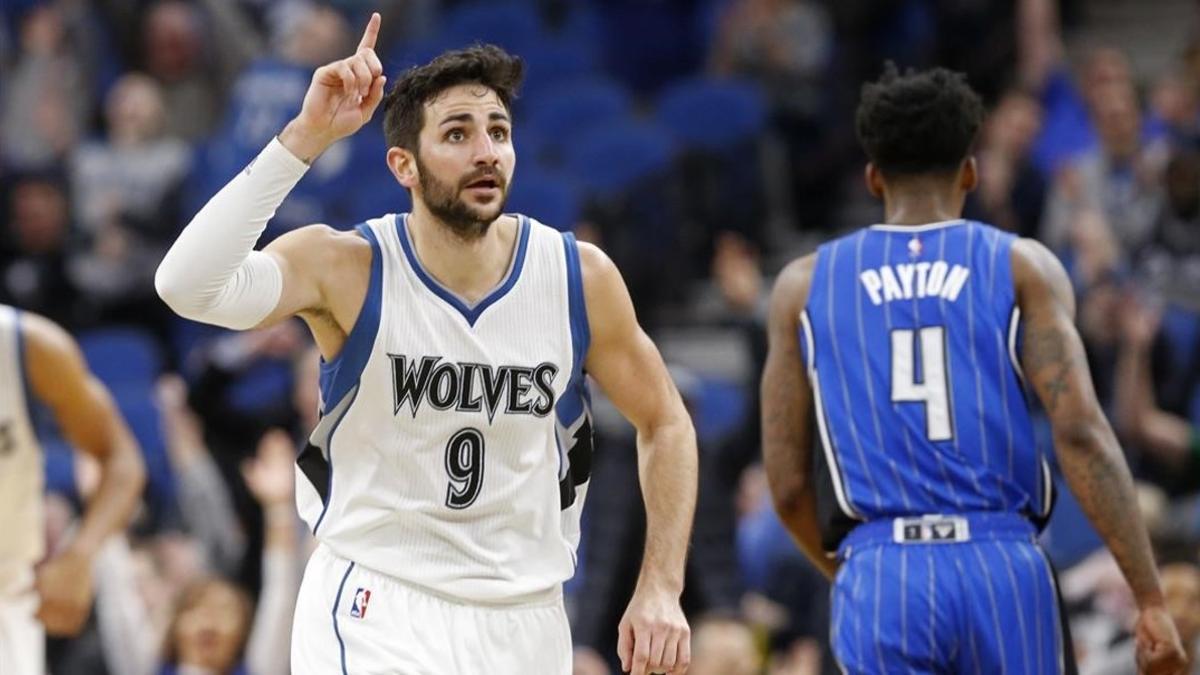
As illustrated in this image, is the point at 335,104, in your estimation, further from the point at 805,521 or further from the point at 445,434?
the point at 805,521

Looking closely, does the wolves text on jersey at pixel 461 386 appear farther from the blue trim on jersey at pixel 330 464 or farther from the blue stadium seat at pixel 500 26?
the blue stadium seat at pixel 500 26

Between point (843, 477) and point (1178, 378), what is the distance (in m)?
4.45

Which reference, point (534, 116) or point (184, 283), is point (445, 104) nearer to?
point (184, 283)

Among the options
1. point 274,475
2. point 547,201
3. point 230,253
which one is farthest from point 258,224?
point 547,201

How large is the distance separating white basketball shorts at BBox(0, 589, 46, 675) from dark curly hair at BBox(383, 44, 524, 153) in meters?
2.70

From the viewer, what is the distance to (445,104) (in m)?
5.98

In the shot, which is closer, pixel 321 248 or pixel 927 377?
pixel 321 248

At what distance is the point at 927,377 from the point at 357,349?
172cm

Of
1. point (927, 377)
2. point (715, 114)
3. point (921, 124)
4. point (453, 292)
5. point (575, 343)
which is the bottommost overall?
point (927, 377)

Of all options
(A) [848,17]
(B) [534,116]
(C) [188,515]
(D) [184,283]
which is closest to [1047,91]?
(A) [848,17]

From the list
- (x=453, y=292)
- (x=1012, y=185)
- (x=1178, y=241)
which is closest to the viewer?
(x=453, y=292)

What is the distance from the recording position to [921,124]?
22.4ft

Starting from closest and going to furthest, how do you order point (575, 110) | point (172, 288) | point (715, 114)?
1. point (172, 288)
2. point (715, 114)
3. point (575, 110)

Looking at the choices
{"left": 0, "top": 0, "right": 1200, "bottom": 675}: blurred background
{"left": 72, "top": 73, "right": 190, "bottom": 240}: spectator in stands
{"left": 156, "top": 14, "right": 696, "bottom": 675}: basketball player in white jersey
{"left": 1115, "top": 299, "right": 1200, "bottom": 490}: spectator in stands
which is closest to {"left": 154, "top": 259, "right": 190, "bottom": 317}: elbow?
{"left": 156, "top": 14, "right": 696, "bottom": 675}: basketball player in white jersey
